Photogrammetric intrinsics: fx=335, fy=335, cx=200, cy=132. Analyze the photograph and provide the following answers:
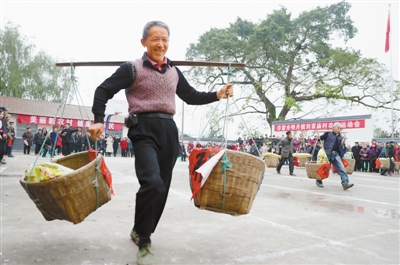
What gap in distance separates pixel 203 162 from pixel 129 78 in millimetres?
896

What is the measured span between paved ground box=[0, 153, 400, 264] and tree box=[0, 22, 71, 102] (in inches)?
1183

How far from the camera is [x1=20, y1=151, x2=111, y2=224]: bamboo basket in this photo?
237 centimetres

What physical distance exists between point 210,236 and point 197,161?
2.94 feet

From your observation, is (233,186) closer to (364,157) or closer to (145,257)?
(145,257)

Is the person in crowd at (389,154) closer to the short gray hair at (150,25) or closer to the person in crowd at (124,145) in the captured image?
the short gray hair at (150,25)

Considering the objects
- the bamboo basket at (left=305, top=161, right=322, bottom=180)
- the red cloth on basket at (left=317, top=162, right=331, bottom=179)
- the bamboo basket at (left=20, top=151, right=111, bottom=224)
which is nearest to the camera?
the bamboo basket at (left=20, top=151, right=111, bottom=224)

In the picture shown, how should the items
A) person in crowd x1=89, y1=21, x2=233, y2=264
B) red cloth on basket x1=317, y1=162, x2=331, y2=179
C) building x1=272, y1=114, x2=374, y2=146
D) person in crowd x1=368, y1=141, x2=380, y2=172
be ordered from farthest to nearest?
building x1=272, y1=114, x2=374, y2=146 → person in crowd x1=368, y1=141, x2=380, y2=172 → red cloth on basket x1=317, y1=162, x2=331, y2=179 → person in crowd x1=89, y1=21, x2=233, y2=264

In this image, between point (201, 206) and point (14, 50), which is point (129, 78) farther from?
point (14, 50)

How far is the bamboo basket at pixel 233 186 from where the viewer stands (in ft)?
8.78

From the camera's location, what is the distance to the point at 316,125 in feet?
73.6

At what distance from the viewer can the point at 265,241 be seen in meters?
3.10

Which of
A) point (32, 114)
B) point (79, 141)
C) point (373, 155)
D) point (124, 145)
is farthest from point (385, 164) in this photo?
point (32, 114)

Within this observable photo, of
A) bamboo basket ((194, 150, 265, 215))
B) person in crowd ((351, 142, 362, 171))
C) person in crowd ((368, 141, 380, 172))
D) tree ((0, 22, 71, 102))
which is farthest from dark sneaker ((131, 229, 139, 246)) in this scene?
tree ((0, 22, 71, 102))

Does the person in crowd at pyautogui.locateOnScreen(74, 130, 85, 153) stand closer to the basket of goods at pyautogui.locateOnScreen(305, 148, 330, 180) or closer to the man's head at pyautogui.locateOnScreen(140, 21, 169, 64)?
the basket of goods at pyautogui.locateOnScreen(305, 148, 330, 180)
